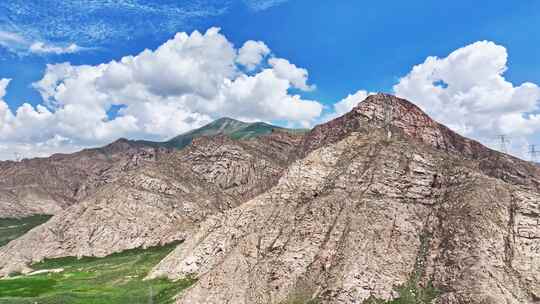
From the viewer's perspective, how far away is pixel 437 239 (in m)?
81.9

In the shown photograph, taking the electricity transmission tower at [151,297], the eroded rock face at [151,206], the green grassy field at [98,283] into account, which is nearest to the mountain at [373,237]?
the green grassy field at [98,283]

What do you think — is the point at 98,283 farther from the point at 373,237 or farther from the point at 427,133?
the point at 427,133

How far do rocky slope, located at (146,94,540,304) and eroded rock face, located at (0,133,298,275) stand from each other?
4774 centimetres

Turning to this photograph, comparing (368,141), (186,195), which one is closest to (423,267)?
(368,141)

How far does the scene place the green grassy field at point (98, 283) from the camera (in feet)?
292

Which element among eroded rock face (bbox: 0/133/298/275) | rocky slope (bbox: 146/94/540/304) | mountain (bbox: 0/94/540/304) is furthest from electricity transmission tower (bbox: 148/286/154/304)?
eroded rock face (bbox: 0/133/298/275)

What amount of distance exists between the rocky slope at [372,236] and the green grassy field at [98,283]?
584cm

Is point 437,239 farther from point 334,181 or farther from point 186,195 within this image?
point 186,195

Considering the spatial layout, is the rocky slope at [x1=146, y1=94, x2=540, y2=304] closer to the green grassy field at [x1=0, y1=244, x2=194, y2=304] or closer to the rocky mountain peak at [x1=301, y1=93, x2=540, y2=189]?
the green grassy field at [x1=0, y1=244, x2=194, y2=304]

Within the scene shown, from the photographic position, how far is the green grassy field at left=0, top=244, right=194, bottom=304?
89.0 metres

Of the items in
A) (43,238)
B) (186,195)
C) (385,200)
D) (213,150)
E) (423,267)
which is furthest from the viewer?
(213,150)

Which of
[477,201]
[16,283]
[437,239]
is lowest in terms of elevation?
[16,283]

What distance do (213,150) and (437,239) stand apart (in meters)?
116

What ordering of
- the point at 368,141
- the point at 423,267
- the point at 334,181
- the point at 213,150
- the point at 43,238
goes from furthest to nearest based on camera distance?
the point at 213,150 → the point at 43,238 → the point at 368,141 → the point at 334,181 → the point at 423,267
